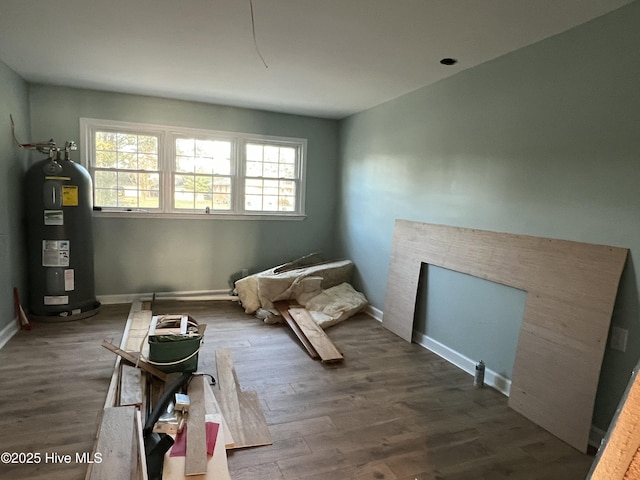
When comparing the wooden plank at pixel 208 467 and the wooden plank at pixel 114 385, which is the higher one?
the wooden plank at pixel 208 467

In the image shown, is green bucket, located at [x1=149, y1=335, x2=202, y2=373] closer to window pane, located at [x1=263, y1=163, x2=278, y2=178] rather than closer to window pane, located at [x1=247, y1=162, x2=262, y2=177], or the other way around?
window pane, located at [x1=247, y1=162, x2=262, y2=177]

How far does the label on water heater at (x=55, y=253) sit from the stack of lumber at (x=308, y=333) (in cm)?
227

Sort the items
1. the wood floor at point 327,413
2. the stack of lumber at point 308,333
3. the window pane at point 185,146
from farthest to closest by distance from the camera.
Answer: the window pane at point 185,146 → the stack of lumber at point 308,333 → the wood floor at point 327,413

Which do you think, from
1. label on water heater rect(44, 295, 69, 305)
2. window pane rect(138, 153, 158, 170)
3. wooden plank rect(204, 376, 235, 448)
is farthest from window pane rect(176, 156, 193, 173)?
wooden plank rect(204, 376, 235, 448)

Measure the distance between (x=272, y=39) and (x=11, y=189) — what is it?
9.65ft

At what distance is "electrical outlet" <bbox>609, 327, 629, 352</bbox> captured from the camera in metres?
2.29

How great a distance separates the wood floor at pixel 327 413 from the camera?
83.9 inches

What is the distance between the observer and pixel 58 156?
4.10 m

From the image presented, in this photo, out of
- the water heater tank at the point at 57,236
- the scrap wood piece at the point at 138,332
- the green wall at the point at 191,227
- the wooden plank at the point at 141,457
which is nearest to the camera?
the wooden plank at the point at 141,457

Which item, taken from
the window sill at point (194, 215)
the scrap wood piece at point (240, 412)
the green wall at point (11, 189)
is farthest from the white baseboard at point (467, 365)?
the green wall at point (11, 189)

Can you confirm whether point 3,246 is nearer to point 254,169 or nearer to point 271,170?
point 254,169

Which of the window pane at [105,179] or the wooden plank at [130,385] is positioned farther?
the window pane at [105,179]

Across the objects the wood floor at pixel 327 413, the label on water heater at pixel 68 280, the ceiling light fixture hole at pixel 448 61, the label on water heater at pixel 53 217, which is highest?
the ceiling light fixture hole at pixel 448 61

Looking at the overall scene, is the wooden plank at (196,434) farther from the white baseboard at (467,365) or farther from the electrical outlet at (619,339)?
the electrical outlet at (619,339)
